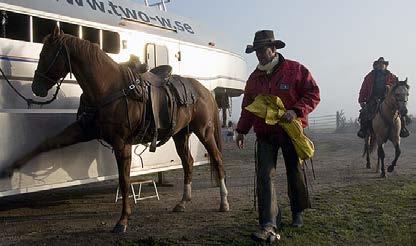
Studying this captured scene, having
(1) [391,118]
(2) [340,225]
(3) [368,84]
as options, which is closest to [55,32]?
(2) [340,225]

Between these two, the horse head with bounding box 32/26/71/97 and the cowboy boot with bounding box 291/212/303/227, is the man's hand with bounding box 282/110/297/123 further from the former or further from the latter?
the horse head with bounding box 32/26/71/97

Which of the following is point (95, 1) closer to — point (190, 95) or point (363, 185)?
point (190, 95)

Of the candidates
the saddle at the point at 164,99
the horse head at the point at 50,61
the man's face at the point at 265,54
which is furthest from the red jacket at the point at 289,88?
the horse head at the point at 50,61

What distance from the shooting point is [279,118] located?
211 inches

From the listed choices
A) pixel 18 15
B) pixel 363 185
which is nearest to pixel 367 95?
pixel 363 185

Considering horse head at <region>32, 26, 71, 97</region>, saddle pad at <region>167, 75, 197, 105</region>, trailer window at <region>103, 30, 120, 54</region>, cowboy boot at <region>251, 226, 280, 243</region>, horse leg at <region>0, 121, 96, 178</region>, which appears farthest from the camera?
trailer window at <region>103, 30, 120, 54</region>

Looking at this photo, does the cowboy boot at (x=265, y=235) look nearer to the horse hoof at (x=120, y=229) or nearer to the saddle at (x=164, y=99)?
the horse hoof at (x=120, y=229)

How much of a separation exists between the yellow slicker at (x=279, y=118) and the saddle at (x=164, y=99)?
5.12 ft

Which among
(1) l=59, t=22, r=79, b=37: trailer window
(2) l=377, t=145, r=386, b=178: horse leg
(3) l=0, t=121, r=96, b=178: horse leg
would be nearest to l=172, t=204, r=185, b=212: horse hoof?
(3) l=0, t=121, r=96, b=178: horse leg

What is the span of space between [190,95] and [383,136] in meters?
6.18

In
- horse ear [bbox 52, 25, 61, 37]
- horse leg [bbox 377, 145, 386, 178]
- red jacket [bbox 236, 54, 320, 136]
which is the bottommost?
horse leg [bbox 377, 145, 386, 178]

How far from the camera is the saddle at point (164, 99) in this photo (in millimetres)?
6562

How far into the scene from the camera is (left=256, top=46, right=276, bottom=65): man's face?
5.47 m

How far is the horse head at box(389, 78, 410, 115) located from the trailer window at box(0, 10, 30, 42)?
8.12 m
